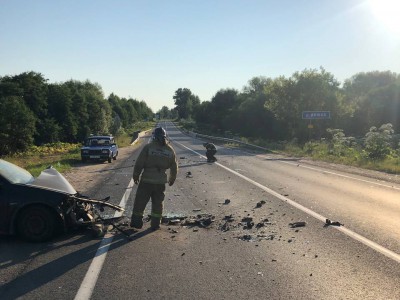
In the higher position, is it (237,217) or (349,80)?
(349,80)

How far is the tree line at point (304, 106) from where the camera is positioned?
53.2m

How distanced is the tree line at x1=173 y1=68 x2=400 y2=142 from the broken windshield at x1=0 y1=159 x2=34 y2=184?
1265 inches

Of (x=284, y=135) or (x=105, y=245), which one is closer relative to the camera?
(x=105, y=245)

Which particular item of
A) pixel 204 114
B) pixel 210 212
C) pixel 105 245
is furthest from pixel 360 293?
pixel 204 114

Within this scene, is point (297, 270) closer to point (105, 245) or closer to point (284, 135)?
point (105, 245)

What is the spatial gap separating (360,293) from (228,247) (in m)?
2.30

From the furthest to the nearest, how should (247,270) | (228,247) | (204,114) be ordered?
1. (204,114)
2. (228,247)
3. (247,270)

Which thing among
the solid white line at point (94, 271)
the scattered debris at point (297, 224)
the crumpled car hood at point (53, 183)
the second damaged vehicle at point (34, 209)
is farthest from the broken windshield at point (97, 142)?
the scattered debris at point (297, 224)

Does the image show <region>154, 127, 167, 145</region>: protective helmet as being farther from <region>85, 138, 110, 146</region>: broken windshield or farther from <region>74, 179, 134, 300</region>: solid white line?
<region>85, 138, 110, 146</region>: broken windshield

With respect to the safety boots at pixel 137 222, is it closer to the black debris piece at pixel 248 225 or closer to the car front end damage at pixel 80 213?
the car front end damage at pixel 80 213

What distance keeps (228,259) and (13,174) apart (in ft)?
12.7

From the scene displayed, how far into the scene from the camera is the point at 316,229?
7.88 m

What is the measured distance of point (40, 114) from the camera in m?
44.9

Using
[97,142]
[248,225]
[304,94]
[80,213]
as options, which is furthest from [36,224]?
[304,94]
